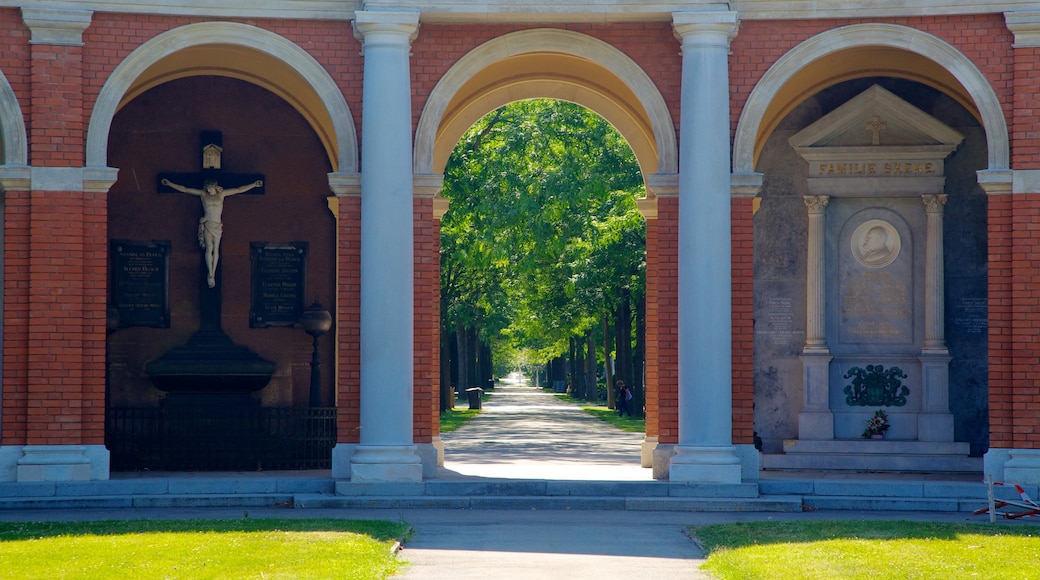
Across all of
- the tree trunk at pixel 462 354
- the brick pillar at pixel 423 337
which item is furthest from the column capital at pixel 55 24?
the tree trunk at pixel 462 354

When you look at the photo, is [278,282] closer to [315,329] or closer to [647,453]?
[315,329]

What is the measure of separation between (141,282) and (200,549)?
8877 millimetres

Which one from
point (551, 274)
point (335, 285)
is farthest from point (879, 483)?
point (551, 274)

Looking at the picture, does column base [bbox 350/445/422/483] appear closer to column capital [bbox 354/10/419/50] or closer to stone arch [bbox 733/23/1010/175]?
column capital [bbox 354/10/419/50]

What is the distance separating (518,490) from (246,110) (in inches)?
305

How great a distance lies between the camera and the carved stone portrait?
1958 centimetres

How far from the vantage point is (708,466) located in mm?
16109

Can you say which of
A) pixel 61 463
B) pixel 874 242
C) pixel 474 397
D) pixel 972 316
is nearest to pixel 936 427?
pixel 972 316

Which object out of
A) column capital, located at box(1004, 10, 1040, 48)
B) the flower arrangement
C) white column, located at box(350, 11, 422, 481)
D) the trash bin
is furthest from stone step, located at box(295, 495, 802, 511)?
the trash bin

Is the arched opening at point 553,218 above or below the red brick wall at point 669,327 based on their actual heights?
above

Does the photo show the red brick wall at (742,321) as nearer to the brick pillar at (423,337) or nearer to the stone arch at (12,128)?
the brick pillar at (423,337)

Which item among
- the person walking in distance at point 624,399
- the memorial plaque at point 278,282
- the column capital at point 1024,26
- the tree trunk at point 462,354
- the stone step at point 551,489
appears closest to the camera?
the stone step at point 551,489

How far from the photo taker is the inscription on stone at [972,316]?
1941 cm

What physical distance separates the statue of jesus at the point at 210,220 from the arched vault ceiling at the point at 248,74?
1.48 meters
